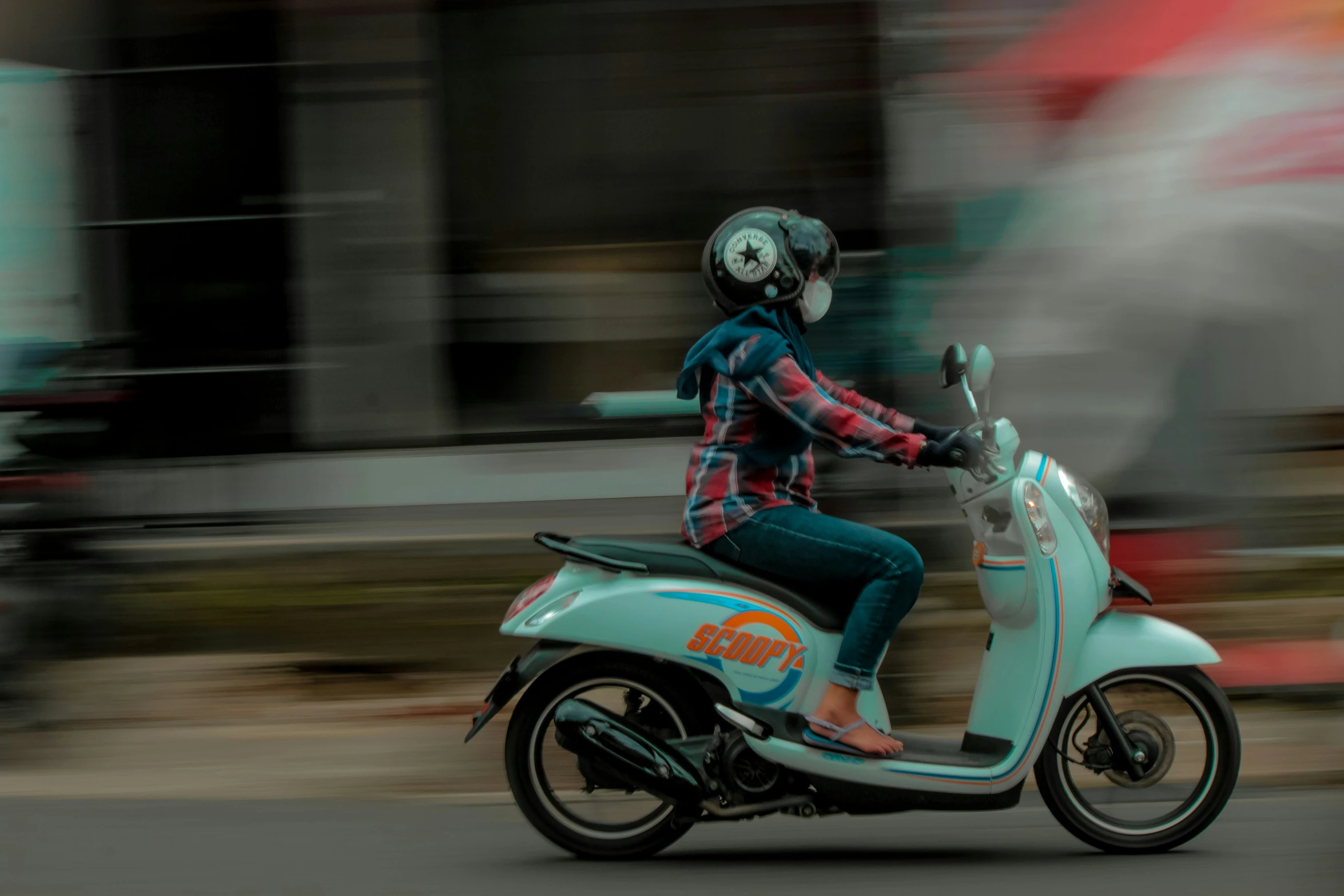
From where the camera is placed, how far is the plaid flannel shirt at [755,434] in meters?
4.34

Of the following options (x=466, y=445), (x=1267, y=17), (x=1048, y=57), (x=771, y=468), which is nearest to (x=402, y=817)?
(x=771, y=468)

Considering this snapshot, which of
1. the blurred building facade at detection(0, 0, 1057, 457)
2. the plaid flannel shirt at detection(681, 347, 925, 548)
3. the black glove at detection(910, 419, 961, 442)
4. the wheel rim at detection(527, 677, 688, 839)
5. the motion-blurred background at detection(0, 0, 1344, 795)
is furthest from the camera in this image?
the blurred building facade at detection(0, 0, 1057, 457)

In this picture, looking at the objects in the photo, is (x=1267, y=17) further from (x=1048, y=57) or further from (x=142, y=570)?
(x=142, y=570)

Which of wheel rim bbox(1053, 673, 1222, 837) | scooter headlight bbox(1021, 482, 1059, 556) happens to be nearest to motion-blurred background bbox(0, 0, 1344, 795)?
wheel rim bbox(1053, 673, 1222, 837)

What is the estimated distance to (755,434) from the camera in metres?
4.58

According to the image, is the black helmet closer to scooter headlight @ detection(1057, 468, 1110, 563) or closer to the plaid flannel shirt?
the plaid flannel shirt

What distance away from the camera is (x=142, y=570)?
25.8ft

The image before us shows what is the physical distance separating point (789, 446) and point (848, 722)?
0.73 m

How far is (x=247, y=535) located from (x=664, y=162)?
2.55 m

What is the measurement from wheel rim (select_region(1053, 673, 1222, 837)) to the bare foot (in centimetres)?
47

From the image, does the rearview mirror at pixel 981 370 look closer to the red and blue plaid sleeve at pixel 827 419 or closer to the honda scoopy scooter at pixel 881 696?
the honda scoopy scooter at pixel 881 696

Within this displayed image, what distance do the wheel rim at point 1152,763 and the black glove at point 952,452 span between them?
72cm

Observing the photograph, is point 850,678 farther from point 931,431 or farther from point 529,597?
point 529,597

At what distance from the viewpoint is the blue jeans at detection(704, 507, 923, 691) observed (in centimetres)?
441
